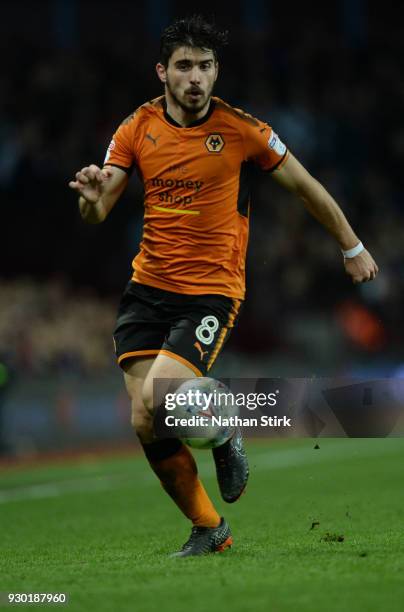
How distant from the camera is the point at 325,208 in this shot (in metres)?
6.08

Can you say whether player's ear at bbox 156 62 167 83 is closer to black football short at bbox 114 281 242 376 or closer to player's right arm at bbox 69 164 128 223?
player's right arm at bbox 69 164 128 223

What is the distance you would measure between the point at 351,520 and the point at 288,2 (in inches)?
704

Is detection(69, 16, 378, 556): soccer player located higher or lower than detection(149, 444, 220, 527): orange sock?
higher

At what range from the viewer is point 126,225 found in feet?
63.3

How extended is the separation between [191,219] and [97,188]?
0.52m

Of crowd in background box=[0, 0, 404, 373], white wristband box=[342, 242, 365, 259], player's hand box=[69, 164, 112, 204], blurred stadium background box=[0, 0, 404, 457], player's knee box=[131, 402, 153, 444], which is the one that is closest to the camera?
player's hand box=[69, 164, 112, 204]

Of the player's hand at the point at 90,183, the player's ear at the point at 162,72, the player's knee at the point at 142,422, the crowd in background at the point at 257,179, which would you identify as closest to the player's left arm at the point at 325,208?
the player's ear at the point at 162,72

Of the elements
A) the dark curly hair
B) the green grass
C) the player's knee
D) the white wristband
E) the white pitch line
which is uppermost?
Result: the dark curly hair

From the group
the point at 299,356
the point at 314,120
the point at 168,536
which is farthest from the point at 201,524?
the point at 314,120

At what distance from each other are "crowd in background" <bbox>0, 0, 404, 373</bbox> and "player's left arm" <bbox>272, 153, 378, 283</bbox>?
1155 cm

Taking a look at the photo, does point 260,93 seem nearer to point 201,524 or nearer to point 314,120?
point 314,120

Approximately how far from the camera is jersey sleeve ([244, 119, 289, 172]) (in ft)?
19.8

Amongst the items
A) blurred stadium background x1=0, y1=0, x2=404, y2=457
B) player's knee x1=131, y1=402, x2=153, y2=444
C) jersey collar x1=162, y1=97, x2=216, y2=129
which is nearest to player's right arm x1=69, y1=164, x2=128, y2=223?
jersey collar x1=162, y1=97, x2=216, y2=129

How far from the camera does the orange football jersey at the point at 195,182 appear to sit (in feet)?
19.8
